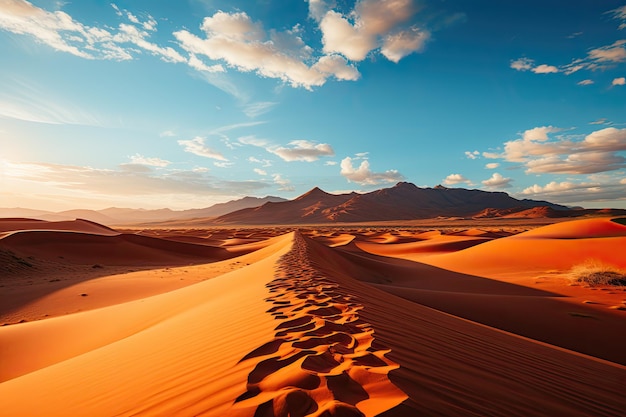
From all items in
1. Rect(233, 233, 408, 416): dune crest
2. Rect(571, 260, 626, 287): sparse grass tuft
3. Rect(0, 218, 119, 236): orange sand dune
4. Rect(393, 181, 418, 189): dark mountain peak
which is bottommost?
Rect(571, 260, 626, 287): sparse grass tuft

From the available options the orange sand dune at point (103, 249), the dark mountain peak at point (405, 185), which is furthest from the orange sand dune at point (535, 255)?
the dark mountain peak at point (405, 185)

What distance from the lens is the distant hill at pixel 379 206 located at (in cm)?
10764

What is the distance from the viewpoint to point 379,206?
12125cm

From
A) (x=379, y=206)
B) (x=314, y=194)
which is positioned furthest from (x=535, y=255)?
(x=314, y=194)

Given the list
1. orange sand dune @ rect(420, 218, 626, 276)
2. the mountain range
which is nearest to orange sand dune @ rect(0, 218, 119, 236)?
orange sand dune @ rect(420, 218, 626, 276)

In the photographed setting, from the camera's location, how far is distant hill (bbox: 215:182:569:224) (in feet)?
353

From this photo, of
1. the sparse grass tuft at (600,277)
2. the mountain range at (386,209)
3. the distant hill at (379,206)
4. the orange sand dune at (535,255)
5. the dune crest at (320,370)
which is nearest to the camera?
the dune crest at (320,370)

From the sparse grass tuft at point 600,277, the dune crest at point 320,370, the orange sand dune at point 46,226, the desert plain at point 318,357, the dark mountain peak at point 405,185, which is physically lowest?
the sparse grass tuft at point 600,277

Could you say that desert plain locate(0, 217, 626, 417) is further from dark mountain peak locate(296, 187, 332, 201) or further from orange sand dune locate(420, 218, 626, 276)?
dark mountain peak locate(296, 187, 332, 201)

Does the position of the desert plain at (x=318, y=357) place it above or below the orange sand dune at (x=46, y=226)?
below

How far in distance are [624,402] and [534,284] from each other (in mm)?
9567

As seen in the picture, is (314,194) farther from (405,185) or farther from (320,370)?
(320,370)

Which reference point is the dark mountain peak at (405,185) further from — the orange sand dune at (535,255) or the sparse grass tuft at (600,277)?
the sparse grass tuft at (600,277)

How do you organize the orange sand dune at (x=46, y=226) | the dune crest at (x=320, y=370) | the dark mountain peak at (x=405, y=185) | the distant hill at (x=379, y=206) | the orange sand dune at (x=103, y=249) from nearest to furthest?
1. the dune crest at (x=320, y=370)
2. the orange sand dune at (x=103, y=249)
3. the orange sand dune at (x=46, y=226)
4. the distant hill at (x=379, y=206)
5. the dark mountain peak at (x=405, y=185)
